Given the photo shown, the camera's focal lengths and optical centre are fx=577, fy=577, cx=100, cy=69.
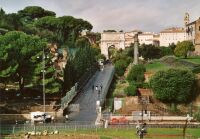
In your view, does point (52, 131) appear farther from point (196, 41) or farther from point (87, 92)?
point (196, 41)

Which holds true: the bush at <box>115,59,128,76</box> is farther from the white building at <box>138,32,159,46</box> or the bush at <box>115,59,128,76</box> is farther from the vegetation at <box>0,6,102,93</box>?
the white building at <box>138,32,159,46</box>

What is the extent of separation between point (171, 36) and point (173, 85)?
4484 inches

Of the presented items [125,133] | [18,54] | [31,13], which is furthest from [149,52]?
[125,133]

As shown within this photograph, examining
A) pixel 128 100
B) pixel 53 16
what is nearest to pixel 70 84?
pixel 128 100

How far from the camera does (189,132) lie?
43031 millimetres

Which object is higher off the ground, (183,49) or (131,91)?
(183,49)

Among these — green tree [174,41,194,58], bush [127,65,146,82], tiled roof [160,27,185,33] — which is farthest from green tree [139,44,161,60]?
tiled roof [160,27,185,33]


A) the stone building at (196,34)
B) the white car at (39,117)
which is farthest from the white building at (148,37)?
the white car at (39,117)

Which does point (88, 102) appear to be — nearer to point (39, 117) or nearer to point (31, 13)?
point (39, 117)

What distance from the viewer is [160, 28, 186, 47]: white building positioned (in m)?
166

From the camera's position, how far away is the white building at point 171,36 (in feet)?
543

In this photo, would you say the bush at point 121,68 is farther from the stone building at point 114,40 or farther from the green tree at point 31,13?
the stone building at point 114,40

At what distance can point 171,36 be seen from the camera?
168125 mm

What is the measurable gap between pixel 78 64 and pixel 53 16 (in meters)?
51.0
